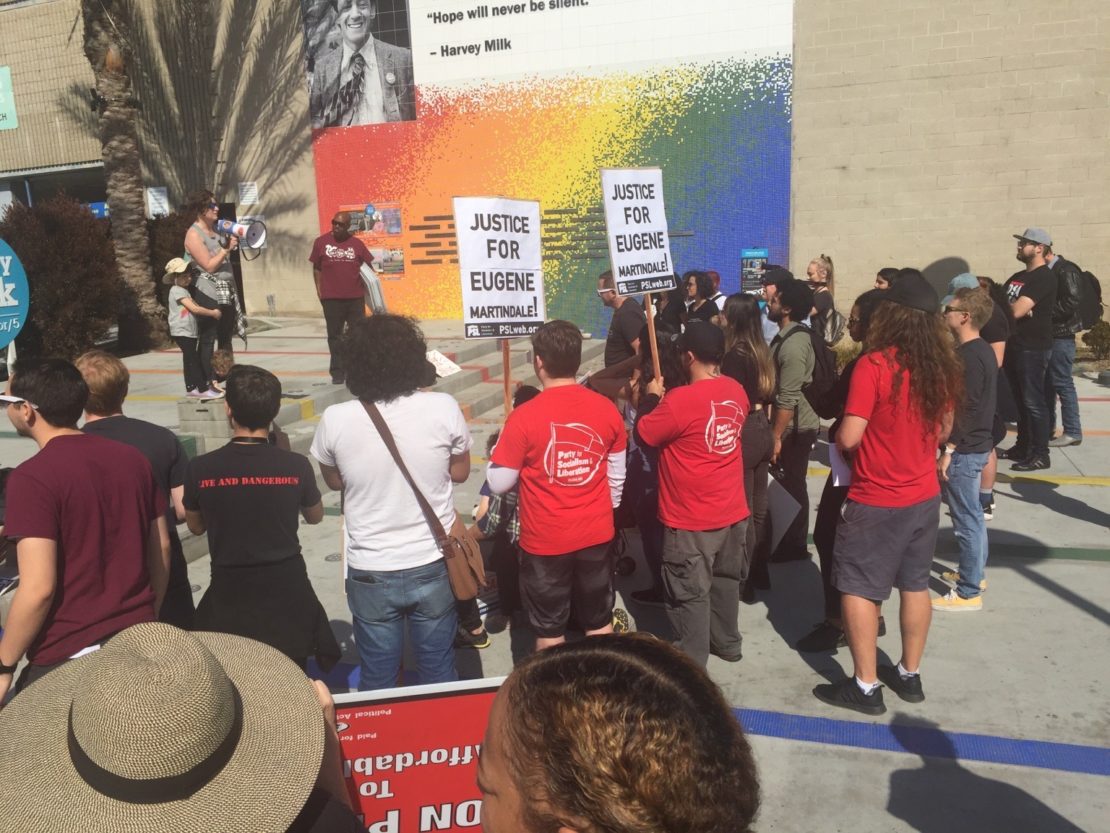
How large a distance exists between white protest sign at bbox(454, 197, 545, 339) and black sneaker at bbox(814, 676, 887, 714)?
2.70 m

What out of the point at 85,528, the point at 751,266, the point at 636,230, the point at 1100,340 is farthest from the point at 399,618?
the point at 1100,340

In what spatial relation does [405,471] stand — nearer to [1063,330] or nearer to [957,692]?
[957,692]

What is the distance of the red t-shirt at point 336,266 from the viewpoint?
8883 mm

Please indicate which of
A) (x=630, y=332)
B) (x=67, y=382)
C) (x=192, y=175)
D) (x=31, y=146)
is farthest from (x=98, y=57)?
(x=67, y=382)

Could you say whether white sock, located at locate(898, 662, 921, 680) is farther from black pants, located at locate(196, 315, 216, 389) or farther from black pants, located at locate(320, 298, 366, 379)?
black pants, located at locate(196, 315, 216, 389)

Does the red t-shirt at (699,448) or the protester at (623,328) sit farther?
the protester at (623,328)

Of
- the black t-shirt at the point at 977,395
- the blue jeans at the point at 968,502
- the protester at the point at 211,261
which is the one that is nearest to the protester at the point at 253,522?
the black t-shirt at the point at 977,395

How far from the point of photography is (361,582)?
333 centimetres

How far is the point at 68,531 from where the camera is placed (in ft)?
8.98

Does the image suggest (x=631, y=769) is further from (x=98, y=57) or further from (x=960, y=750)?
(x=98, y=57)

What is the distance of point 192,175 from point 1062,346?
16145 millimetres

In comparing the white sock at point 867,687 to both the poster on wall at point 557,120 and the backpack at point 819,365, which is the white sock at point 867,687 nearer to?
the backpack at point 819,365

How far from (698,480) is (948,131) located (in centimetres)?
1122

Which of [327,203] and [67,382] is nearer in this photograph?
[67,382]
